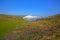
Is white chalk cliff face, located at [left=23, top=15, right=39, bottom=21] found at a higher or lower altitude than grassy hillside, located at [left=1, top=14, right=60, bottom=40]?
higher

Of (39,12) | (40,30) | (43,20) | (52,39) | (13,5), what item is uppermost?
(13,5)

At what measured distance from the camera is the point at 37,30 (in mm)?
2502

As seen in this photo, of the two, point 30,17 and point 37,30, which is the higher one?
point 30,17

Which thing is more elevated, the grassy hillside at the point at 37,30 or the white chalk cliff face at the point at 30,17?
the white chalk cliff face at the point at 30,17

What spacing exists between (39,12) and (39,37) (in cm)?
60

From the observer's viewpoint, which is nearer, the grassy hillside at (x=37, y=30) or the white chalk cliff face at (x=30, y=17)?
the grassy hillside at (x=37, y=30)

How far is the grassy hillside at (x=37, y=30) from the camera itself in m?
2.41

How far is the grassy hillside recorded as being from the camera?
2414mm

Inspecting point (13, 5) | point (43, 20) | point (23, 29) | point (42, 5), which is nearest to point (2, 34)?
point (23, 29)

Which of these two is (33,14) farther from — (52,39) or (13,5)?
(52,39)

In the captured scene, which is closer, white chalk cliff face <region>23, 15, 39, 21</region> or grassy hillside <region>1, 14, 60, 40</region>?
grassy hillside <region>1, 14, 60, 40</region>

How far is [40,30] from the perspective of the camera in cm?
249

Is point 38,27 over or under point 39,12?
under

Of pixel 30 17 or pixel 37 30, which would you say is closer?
pixel 37 30
